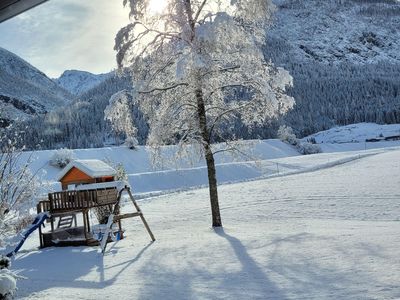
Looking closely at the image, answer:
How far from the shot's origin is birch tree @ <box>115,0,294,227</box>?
13438 millimetres

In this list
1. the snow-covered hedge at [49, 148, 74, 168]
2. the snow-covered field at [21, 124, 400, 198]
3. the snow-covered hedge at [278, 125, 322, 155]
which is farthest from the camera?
the snow-covered hedge at [278, 125, 322, 155]

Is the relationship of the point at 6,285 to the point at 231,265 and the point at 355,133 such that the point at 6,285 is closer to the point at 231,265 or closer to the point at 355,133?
the point at 231,265

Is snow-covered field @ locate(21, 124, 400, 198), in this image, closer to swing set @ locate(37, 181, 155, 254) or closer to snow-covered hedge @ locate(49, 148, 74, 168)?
snow-covered hedge @ locate(49, 148, 74, 168)

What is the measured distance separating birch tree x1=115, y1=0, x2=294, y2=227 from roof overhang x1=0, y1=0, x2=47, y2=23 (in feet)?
32.4

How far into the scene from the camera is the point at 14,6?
9.71 feet

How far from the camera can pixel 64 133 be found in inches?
4995

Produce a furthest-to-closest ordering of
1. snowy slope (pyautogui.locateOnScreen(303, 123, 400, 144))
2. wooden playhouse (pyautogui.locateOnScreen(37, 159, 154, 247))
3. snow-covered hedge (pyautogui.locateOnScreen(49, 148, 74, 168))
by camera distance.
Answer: snowy slope (pyautogui.locateOnScreen(303, 123, 400, 144)) → snow-covered hedge (pyautogui.locateOnScreen(49, 148, 74, 168)) → wooden playhouse (pyautogui.locateOnScreen(37, 159, 154, 247))

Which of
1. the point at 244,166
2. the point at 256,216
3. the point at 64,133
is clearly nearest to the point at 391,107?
the point at 64,133

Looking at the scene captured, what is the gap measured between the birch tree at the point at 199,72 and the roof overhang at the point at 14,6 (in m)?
9.87

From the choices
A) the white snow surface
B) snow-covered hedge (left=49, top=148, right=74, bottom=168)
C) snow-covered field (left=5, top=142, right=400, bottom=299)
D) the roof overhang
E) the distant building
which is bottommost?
snow-covered field (left=5, top=142, right=400, bottom=299)

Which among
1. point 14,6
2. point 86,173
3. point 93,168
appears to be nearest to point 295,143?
point 93,168

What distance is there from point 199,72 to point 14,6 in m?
10.9

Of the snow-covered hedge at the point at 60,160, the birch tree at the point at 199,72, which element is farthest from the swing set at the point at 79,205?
the snow-covered hedge at the point at 60,160

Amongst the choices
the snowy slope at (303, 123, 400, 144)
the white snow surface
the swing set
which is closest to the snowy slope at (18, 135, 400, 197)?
the swing set
